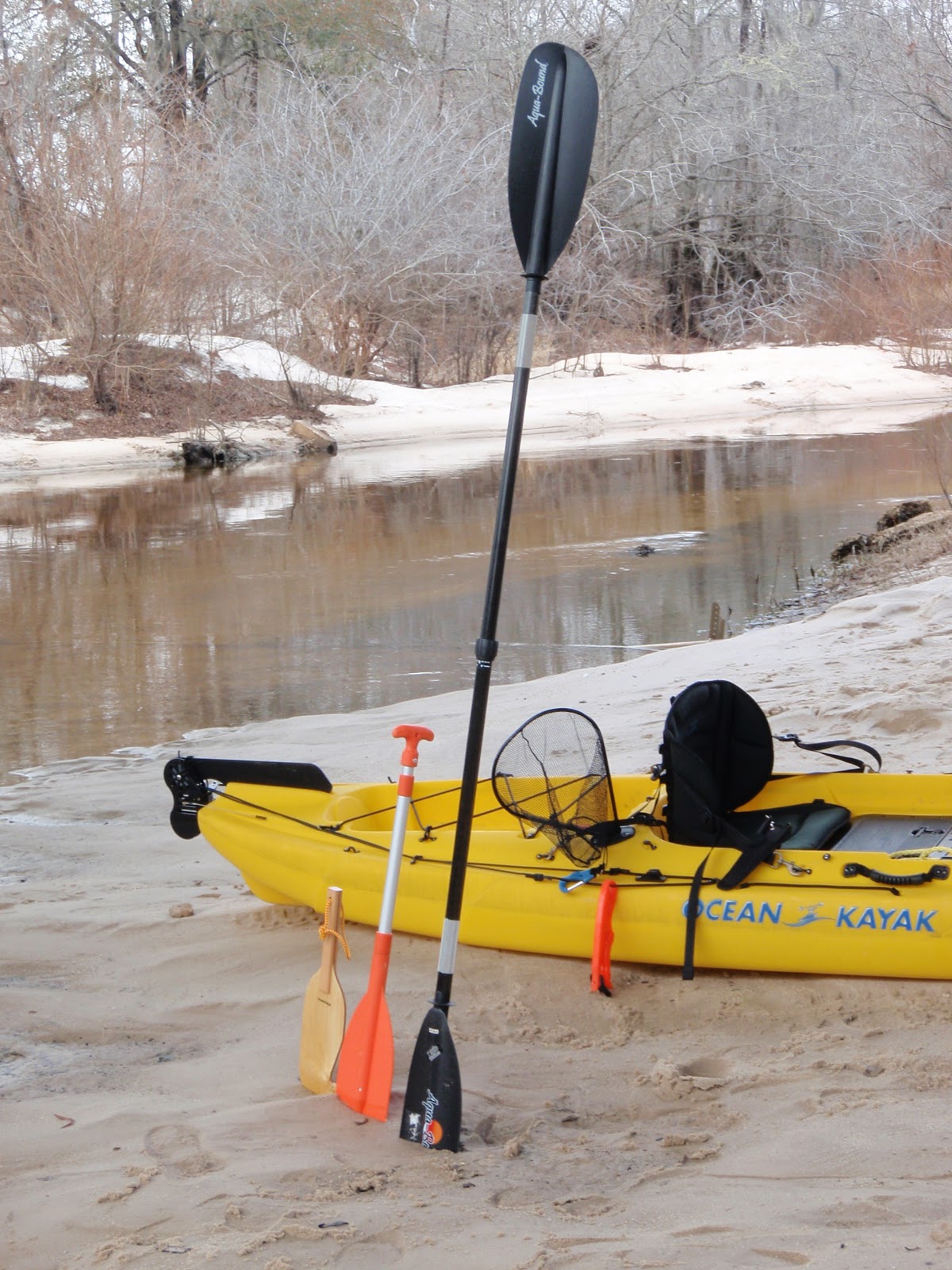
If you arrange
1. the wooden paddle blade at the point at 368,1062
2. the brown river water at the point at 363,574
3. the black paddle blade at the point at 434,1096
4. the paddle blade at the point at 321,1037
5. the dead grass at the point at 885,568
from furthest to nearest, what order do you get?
the dead grass at the point at 885,568 → the brown river water at the point at 363,574 → the paddle blade at the point at 321,1037 → the wooden paddle blade at the point at 368,1062 → the black paddle blade at the point at 434,1096

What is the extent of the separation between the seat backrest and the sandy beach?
404 millimetres

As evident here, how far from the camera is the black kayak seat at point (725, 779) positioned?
349 centimetres

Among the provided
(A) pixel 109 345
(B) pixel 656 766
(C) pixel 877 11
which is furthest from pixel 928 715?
(C) pixel 877 11

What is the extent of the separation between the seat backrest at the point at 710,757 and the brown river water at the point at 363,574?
3106 mm

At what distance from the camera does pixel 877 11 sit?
2900cm

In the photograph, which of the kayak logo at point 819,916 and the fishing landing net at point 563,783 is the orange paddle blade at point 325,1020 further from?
the kayak logo at point 819,916

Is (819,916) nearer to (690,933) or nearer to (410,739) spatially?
(690,933)

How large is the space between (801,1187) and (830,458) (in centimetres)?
1428

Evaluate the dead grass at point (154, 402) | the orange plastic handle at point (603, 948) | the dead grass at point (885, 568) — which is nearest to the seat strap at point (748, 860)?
the orange plastic handle at point (603, 948)

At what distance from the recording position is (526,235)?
2.59 metres

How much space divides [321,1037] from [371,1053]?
161mm

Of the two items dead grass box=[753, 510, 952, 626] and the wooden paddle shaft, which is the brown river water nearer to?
dead grass box=[753, 510, 952, 626]

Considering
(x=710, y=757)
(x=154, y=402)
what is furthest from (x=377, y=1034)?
(x=154, y=402)

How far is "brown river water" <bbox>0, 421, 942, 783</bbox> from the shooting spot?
7047 mm
